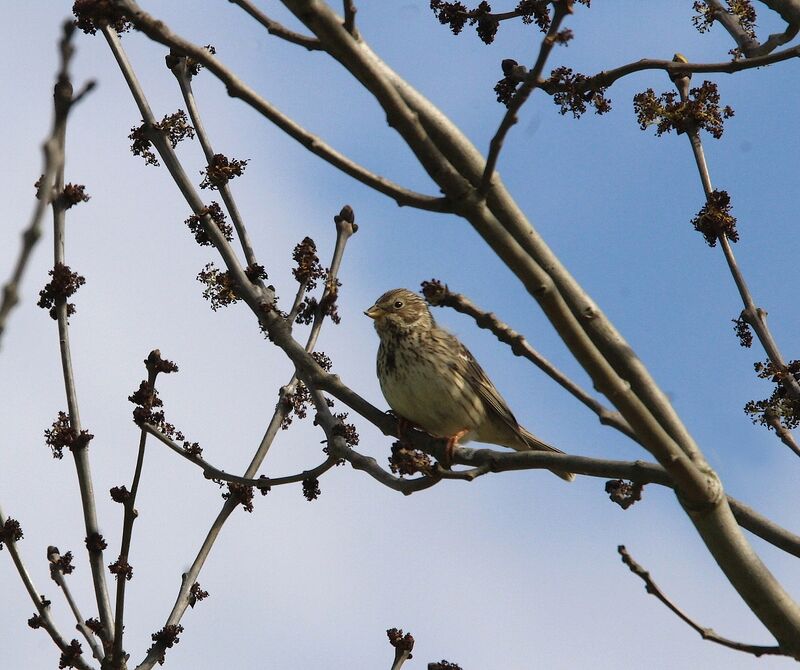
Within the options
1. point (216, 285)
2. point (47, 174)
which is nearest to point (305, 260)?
point (216, 285)

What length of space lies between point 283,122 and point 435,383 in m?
4.20

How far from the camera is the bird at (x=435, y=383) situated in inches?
306

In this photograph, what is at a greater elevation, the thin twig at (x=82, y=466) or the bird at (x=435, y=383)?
the bird at (x=435, y=383)

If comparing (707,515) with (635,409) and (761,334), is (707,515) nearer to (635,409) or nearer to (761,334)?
(635,409)

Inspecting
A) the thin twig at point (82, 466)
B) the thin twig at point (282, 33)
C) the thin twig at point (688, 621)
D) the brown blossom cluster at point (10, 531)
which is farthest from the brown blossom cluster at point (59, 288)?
the thin twig at point (688, 621)

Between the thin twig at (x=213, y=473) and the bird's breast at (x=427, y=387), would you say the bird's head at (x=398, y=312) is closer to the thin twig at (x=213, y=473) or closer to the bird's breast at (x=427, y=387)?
the bird's breast at (x=427, y=387)

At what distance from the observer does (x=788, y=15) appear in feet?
19.8

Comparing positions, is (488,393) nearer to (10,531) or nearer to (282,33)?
(10,531)

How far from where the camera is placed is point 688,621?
454 cm

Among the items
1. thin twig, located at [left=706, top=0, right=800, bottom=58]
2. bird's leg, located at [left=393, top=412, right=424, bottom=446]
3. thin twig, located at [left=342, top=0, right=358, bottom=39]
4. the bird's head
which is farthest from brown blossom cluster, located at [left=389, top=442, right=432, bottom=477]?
the bird's head

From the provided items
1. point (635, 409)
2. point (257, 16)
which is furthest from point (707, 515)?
point (257, 16)

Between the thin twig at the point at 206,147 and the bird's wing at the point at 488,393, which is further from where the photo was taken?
the bird's wing at the point at 488,393

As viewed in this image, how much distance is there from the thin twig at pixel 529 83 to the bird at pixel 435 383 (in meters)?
4.09

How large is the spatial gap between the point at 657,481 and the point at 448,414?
11.1ft
